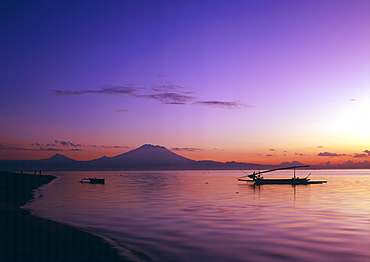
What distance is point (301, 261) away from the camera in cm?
1620

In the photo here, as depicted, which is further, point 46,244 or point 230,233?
point 230,233

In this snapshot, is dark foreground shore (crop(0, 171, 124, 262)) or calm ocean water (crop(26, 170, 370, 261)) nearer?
dark foreground shore (crop(0, 171, 124, 262))

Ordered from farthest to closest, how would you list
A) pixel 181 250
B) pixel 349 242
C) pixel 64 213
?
pixel 64 213, pixel 349 242, pixel 181 250

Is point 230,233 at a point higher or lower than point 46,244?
lower

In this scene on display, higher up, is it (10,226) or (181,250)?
(10,226)

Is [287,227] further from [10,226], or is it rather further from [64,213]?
[64,213]

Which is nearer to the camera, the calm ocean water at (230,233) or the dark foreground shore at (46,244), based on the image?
the dark foreground shore at (46,244)

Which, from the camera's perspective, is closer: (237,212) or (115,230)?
(115,230)

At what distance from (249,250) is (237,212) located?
16.2 meters

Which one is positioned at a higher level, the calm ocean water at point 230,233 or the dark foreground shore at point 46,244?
the dark foreground shore at point 46,244

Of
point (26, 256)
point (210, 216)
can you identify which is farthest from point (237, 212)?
point (26, 256)

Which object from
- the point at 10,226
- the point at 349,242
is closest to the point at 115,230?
the point at 10,226

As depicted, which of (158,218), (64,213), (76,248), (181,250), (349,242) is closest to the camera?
(76,248)

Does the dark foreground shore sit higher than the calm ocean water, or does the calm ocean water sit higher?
the dark foreground shore
